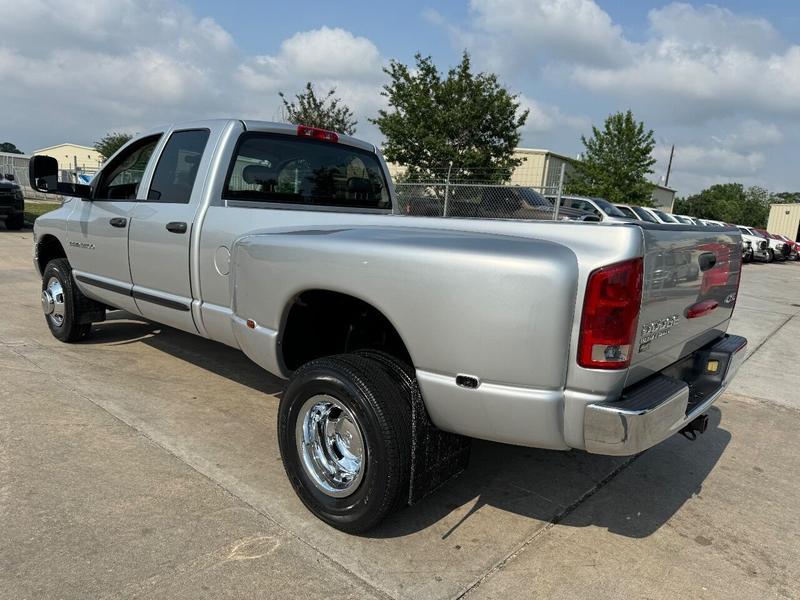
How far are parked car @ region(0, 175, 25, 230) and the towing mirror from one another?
12886mm

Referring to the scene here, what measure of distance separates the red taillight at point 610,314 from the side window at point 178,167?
2744 millimetres

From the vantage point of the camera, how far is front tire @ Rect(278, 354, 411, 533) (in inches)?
96.3

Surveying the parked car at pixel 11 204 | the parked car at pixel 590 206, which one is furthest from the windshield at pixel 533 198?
the parked car at pixel 11 204

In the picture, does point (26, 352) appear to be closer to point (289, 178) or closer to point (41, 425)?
point (41, 425)

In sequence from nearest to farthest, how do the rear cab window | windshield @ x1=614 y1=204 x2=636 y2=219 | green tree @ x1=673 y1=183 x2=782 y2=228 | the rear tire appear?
the rear cab window, the rear tire, windshield @ x1=614 y1=204 x2=636 y2=219, green tree @ x1=673 y1=183 x2=782 y2=228

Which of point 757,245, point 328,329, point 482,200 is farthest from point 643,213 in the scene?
point 328,329

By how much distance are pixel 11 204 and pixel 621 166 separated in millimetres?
28228

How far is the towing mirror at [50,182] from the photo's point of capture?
15.1 feet

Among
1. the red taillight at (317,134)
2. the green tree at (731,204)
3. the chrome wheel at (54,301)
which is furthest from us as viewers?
the green tree at (731,204)

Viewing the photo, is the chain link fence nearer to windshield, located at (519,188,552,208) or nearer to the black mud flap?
windshield, located at (519,188,552,208)

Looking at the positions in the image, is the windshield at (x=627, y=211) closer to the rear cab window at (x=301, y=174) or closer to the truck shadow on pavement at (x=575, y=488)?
the truck shadow on pavement at (x=575, y=488)

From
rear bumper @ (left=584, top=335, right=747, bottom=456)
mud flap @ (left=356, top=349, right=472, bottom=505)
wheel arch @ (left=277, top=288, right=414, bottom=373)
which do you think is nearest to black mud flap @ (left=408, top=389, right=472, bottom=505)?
mud flap @ (left=356, top=349, right=472, bottom=505)

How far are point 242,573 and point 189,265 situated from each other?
1974mm

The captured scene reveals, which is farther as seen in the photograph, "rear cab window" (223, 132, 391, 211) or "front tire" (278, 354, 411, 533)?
"rear cab window" (223, 132, 391, 211)
